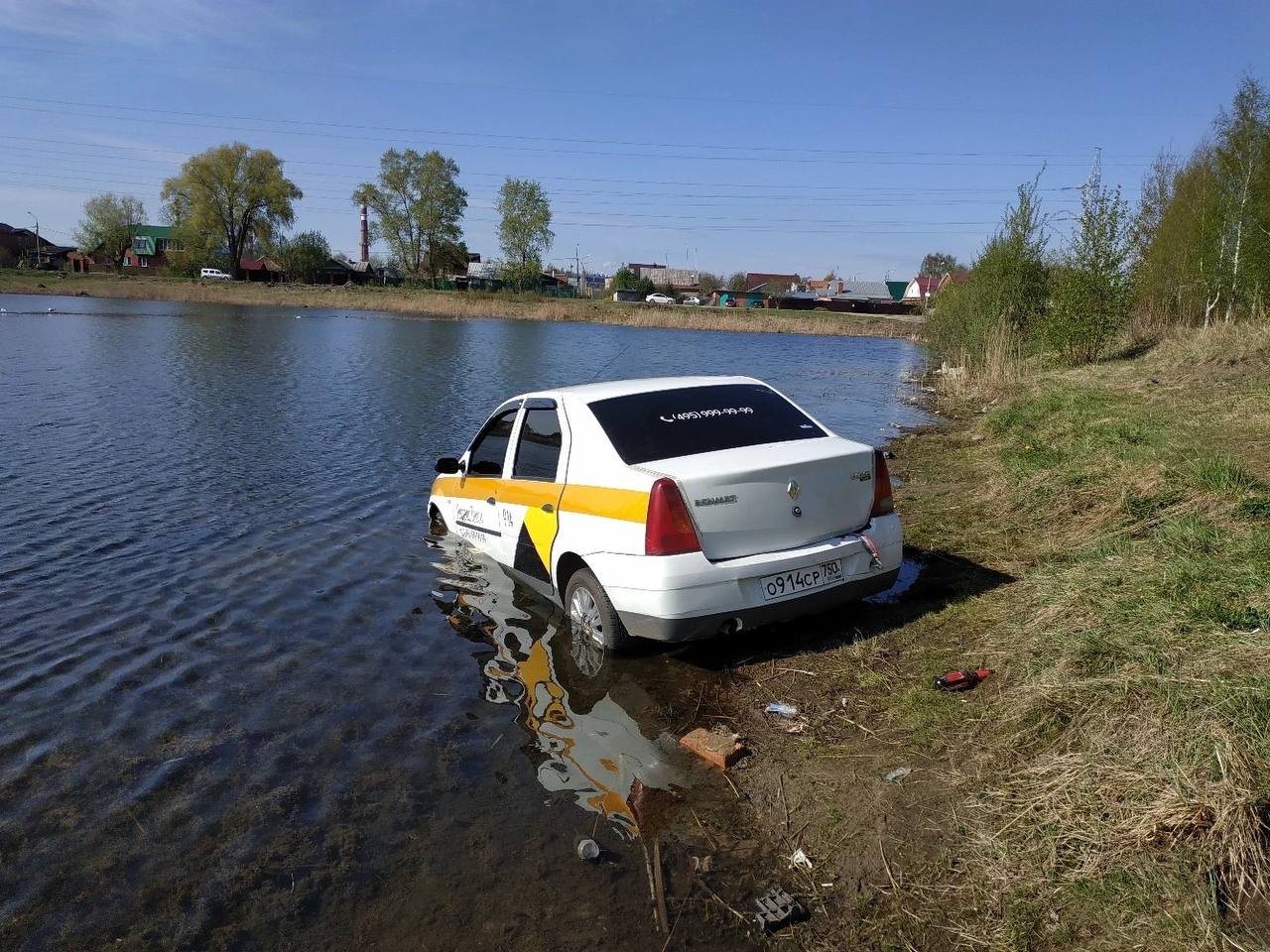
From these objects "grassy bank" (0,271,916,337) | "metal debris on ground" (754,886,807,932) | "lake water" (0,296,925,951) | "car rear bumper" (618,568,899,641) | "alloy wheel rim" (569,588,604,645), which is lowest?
"lake water" (0,296,925,951)

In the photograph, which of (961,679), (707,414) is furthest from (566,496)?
(961,679)

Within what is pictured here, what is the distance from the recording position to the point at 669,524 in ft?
16.4

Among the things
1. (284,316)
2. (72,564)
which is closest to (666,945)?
(72,564)

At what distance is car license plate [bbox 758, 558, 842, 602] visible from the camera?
515 cm

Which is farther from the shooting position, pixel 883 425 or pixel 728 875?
pixel 883 425

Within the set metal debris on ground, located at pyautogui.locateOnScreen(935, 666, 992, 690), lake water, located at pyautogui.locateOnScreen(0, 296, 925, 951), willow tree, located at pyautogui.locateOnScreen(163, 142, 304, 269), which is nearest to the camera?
lake water, located at pyautogui.locateOnScreen(0, 296, 925, 951)

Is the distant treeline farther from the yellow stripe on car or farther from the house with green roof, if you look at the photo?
the house with green roof

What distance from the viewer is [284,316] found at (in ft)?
189

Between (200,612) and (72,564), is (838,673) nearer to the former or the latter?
(200,612)

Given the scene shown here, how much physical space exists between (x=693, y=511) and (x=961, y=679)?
1.65 m

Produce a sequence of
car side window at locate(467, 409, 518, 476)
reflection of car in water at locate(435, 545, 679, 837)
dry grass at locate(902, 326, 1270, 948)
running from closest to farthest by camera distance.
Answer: dry grass at locate(902, 326, 1270, 948)
reflection of car in water at locate(435, 545, 679, 837)
car side window at locate(467, 409, 518, 476)

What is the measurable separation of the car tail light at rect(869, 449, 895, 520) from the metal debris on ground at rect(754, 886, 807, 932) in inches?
110

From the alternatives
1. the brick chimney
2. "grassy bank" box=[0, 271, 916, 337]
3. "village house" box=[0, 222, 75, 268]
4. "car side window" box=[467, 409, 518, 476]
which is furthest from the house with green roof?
"car side window" box=[467, 409, 518, 476]

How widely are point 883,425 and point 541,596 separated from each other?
12645mm
